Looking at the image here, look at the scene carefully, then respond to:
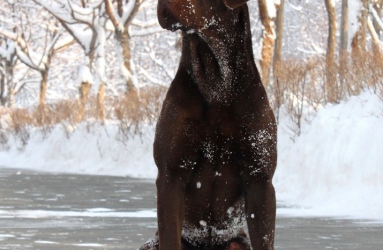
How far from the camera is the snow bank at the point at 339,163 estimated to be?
11961mm

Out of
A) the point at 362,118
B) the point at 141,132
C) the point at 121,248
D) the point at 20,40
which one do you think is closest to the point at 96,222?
the point at 121,248

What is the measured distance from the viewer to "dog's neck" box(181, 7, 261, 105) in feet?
11.6

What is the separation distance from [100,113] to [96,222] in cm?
1804

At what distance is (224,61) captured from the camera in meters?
3.58

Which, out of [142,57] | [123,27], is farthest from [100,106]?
[142,57]

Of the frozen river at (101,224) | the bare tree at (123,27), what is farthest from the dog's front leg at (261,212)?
the bare tree at (123,27)

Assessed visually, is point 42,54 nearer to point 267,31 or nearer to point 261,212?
point 267,31

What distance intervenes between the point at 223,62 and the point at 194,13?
0.40 meters

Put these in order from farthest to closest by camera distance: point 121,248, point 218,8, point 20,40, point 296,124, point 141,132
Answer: point 20,40 < point 141,132 < point 296,124 < point 121,248 < point 218,8

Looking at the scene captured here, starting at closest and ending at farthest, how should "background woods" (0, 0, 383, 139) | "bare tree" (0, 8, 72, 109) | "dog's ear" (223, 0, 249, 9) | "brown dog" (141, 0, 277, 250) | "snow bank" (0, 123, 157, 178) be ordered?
1. "dog's ear" (223, 0, 249, 9)
2. "brown dog" (141, 0, 277, 250)
3. "background woods" (0, 0, 383, 139)
4. "snow bank" (0, 123, 157, 178)
5. "bare tree" (0, 8, 72, 109)

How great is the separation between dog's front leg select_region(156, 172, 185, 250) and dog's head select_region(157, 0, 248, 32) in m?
0.63

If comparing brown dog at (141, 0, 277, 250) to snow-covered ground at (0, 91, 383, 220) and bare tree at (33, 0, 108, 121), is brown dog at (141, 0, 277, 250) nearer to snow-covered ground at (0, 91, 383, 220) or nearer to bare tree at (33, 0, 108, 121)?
snow-covered ground at (0, 91, 383, 220)

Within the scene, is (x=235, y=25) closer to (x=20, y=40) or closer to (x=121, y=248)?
(x=121, y=248)

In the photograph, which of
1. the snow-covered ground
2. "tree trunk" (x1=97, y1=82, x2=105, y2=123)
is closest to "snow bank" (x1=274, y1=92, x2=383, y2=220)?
the snow-covered ground
